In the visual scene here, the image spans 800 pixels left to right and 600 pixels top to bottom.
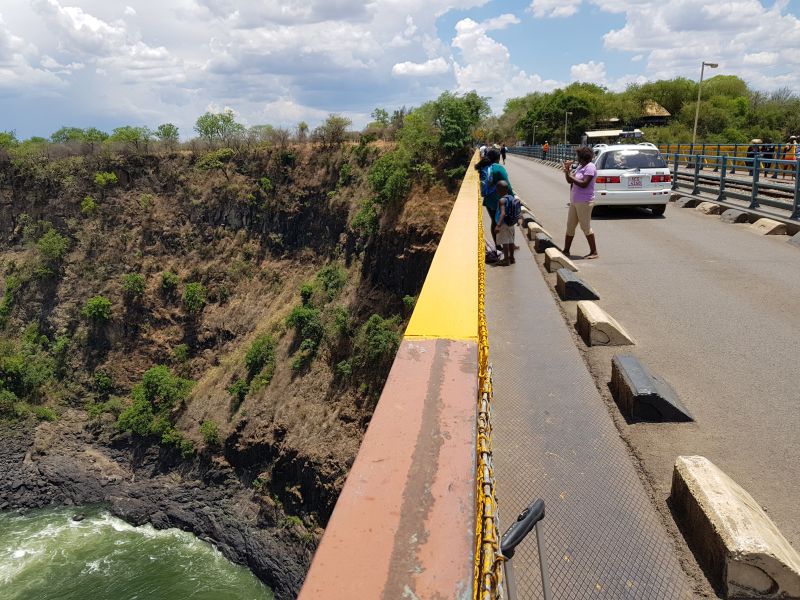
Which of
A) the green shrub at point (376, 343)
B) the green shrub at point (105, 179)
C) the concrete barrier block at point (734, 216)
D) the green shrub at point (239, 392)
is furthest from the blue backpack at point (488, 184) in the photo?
the green shrub at point (105, 179)

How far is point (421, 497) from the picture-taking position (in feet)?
6.46

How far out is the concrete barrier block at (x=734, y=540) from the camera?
2.49m

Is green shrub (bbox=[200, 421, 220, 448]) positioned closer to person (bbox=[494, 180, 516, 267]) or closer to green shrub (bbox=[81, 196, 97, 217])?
green shrub (bbox=[81, 196, 97, 217])

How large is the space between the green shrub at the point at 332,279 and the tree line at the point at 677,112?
Answer: 843 inches

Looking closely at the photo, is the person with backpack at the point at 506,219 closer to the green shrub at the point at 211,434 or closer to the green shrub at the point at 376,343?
the green shrub at the point at 376,343

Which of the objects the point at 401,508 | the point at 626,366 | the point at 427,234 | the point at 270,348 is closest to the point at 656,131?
the point at 427,234

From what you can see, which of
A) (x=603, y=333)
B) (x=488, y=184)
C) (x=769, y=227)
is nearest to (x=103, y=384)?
(x=488, y=184)

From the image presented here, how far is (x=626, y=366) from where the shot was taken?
4637 millimetres

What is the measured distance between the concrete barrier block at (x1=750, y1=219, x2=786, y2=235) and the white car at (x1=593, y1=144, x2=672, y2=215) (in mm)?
2610

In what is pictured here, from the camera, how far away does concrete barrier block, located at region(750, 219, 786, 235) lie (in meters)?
12.0

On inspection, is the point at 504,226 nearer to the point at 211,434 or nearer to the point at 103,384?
the point at 211,434

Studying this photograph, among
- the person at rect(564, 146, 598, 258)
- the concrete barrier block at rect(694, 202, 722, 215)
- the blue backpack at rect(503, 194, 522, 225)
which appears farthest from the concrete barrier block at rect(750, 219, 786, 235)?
the blue backpack at rect(503, 194, 522, 225)

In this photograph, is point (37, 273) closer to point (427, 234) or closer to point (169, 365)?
point (169, 365)

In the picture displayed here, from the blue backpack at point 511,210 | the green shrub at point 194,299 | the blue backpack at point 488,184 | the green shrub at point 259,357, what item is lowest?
the green shrub at point 259,357
